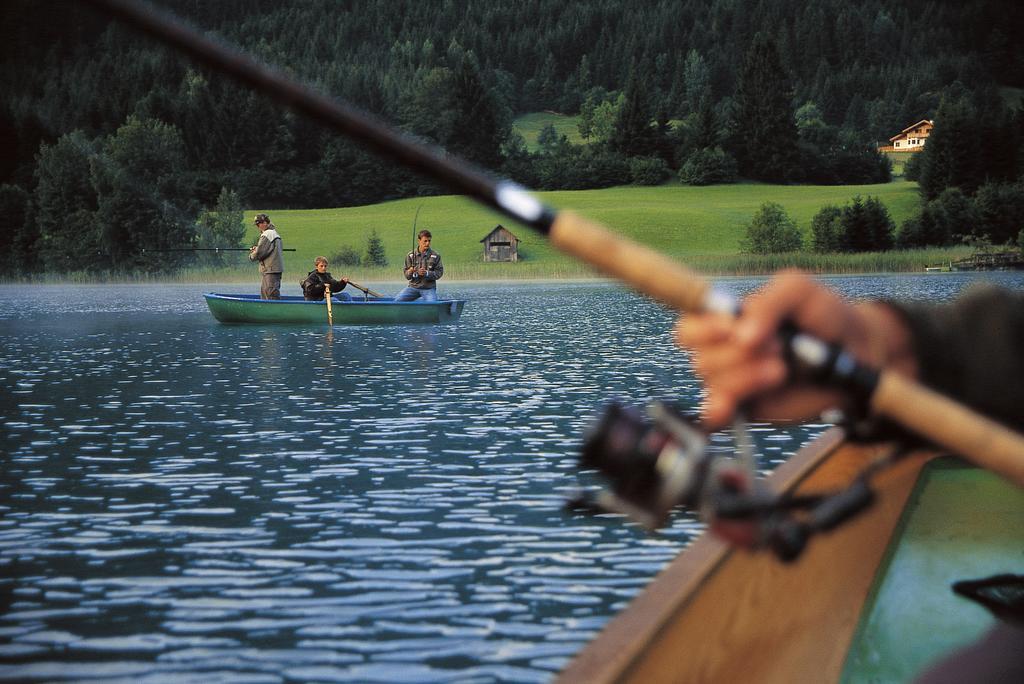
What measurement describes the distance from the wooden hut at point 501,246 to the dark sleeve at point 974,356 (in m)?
85.8

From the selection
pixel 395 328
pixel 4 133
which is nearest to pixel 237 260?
pixel 4 133

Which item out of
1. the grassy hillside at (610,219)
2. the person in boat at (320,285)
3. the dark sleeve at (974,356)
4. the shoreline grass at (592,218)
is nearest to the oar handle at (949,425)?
the dark sleeve at (974,356)

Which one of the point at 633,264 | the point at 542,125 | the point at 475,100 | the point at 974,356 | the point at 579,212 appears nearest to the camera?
the point at 633,264

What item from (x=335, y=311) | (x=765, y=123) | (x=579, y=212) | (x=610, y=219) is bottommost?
(x=335, y=311)

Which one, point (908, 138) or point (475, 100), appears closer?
point (475, 100)

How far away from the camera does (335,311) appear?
89.6ft

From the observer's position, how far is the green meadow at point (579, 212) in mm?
76119

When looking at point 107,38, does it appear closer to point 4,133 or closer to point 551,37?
point 4,133

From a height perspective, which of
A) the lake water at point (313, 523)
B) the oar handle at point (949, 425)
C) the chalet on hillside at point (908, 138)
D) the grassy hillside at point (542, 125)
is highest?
the grassy hillside at point (542, 125)

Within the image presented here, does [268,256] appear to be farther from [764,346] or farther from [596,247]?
[764,346]

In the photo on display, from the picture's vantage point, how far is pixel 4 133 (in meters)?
108

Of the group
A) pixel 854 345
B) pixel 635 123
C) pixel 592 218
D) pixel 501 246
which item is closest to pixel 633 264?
pixel 854 345

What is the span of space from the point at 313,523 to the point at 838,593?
15.7 feet

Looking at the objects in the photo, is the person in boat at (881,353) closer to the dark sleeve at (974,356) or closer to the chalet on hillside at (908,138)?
the dark sleeve at (974,356)
